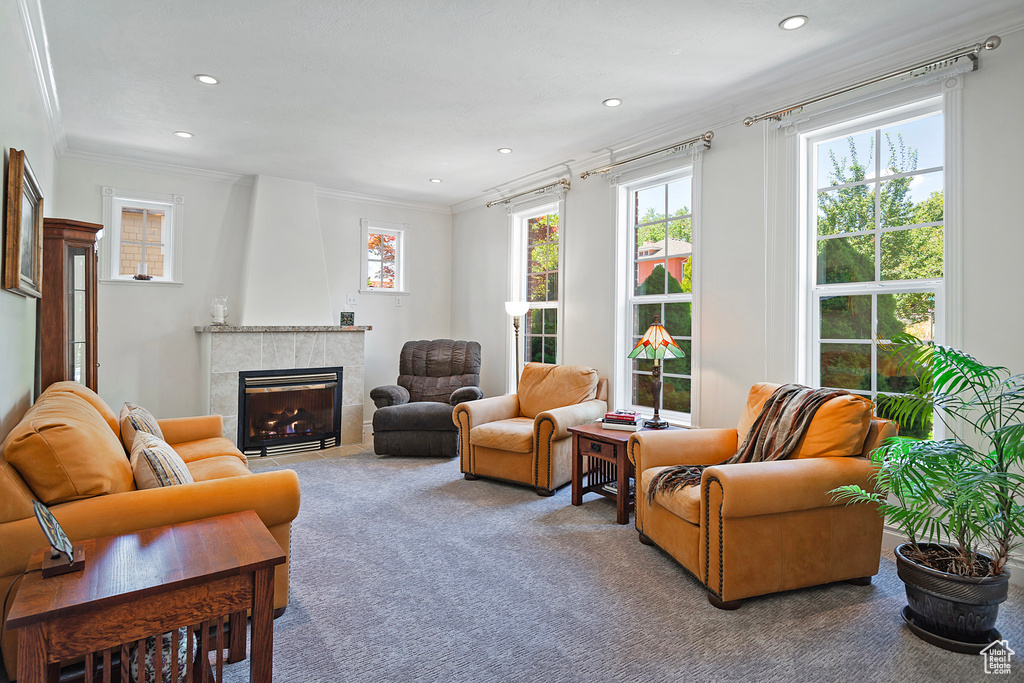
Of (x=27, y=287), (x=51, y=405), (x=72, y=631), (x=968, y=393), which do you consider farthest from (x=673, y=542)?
(x=27, y=287)

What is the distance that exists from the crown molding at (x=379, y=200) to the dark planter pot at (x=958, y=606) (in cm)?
572

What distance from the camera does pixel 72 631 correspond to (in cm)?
128

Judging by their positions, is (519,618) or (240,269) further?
(240,269)

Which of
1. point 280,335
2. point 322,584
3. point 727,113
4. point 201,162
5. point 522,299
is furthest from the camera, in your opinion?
point 522,299

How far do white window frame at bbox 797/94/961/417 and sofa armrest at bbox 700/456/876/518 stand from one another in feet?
2.80

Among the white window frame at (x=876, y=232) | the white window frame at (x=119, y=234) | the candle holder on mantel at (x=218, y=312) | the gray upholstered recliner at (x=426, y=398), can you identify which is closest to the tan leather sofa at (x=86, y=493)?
the gray upholstered recliner at (x=426, y=398)

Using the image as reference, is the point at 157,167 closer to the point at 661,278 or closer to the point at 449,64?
the point at 449,64

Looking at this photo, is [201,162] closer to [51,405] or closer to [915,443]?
[51,405]

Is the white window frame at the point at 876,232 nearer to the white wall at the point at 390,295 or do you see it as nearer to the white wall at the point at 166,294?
the white wall at the point at 390,295

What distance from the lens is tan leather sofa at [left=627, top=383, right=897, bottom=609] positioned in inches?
89.1

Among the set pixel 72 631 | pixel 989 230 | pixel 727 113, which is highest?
pixel 727 113

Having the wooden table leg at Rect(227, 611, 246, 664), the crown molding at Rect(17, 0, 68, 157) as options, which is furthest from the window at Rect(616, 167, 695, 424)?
the crown molding at Rect(17, 0, 68, 157)

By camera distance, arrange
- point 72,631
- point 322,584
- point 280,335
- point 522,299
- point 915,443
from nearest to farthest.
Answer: point 72,631 → point 915,443 → point 322,584 → point 280,335 → point 522,299

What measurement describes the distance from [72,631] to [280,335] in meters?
4.31
